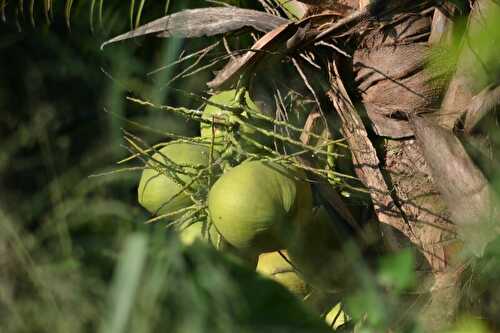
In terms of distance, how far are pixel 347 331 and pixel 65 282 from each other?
0.65 meters

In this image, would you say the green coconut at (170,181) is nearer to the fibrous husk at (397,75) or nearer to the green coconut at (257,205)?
the green coconut at (257,205)

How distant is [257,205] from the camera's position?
1.45 m

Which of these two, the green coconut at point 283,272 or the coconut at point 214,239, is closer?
Result: the coconut at point 214,239

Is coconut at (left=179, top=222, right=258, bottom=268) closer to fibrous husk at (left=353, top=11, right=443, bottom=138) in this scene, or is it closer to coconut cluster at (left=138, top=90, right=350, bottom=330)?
coconut cluster at (left=138, top=90, right=350, bottom=330)

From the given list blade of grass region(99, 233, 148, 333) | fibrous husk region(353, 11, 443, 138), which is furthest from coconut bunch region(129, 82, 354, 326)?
blade of grass region(99, 233, 148, 333)

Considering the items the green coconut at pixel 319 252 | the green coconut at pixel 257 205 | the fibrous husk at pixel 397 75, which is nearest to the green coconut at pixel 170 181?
the green coconut at pixel 257 205

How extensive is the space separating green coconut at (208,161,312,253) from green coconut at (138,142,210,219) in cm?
12

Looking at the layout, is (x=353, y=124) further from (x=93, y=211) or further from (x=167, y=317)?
(x=167, y=317)

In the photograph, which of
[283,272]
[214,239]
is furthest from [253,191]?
[283,272]

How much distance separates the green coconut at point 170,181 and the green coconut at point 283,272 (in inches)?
7.8

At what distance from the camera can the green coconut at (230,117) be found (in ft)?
5.30

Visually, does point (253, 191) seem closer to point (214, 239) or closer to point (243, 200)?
point (243, 200)

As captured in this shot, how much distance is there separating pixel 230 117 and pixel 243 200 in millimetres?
225

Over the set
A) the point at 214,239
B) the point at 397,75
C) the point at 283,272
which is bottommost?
the point at 283,272
